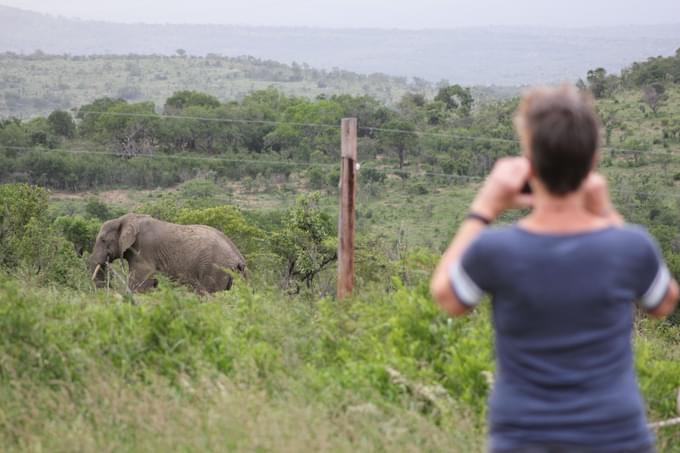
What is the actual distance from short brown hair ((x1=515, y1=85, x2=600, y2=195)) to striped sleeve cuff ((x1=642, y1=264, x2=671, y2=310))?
0.94 ft

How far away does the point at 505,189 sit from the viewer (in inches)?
88.1

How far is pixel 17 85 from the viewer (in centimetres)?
11512

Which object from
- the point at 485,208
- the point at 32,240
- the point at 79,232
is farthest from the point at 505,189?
the point at 79,232

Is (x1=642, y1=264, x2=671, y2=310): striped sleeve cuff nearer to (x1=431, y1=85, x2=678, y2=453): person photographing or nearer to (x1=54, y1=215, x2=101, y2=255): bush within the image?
(x1=431, y1=85, x2=678, y2=453): person photographing

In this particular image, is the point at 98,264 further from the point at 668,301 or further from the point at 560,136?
the point at 560,136

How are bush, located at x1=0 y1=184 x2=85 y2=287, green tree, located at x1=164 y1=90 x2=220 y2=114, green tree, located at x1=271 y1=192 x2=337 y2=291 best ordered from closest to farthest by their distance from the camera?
bush, located at x1=0 y1=184 x2=85 y2=287 → green tree, located at x1=271 y1=192 x2=337 y2=291 → green tree, located at x1=164 y1=90 x2=220 y2=114

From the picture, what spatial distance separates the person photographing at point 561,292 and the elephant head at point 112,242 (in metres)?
12.8

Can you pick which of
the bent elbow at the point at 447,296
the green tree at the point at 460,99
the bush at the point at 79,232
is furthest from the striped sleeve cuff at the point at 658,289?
the green tree at the point at 460,99

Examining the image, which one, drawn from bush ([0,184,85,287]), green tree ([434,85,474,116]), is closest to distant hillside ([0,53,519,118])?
green tree ([434,85,474,116])

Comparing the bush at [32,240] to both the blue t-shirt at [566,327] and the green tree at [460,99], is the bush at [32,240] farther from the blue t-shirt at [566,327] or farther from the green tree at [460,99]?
the green tree at [460,99]

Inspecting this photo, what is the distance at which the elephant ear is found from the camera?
47.6 feet

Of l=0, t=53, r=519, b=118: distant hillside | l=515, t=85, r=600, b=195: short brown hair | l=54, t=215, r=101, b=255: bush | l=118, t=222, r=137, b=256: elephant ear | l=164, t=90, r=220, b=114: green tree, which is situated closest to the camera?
l=515, t=85, r=600, b=195: short brown hair

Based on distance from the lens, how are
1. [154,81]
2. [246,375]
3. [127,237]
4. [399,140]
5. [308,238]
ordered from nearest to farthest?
[246,375], [127,237], [308,238], [399,140], [154,81]

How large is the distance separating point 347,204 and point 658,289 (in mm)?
4949
